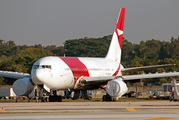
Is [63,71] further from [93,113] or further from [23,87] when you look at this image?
[93,113]

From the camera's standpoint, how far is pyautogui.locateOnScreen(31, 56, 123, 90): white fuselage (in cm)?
3394

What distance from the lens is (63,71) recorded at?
117 feet

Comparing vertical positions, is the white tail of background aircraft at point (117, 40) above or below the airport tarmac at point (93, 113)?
above

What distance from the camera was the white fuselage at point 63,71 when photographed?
111 feet

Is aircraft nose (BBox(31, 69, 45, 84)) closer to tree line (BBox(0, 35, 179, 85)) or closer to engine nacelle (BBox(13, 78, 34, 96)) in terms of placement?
engine nacelle (BBox(13, 78, 34, 96))

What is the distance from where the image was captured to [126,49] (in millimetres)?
160625

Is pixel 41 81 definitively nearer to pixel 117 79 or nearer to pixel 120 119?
pixel 117 79

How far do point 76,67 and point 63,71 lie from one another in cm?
265

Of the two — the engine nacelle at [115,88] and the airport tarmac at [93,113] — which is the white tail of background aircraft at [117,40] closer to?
the engine nacelle at [115,88]

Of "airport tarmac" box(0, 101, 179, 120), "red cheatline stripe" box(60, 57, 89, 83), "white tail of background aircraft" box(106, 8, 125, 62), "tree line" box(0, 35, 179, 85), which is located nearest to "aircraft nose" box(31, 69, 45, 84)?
"red cheatline stripe" box(60, 57, 89, 83)

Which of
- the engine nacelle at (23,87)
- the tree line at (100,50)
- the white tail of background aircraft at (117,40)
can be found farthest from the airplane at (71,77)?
the tree line at (100,50)

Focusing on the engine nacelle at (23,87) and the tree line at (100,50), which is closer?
the engine nacelle at (23,87)

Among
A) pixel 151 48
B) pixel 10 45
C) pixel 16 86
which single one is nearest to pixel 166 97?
pixel 16 86

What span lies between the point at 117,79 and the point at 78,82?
13.3 ft
